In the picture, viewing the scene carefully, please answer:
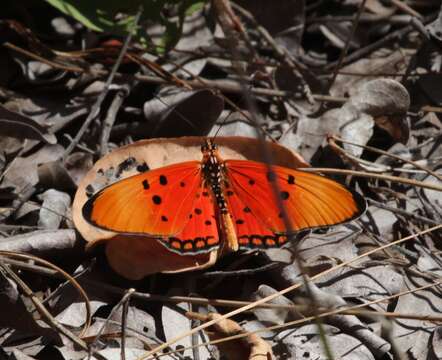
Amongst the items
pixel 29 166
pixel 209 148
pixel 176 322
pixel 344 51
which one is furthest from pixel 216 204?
pixel 344 51

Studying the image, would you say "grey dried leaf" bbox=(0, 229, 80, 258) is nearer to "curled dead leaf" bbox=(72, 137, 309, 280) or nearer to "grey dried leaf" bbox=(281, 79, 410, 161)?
"curled dead leaf" bbox=(72, 137, 309, 280)

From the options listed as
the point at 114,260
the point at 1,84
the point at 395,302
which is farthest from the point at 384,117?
the point at 1,84

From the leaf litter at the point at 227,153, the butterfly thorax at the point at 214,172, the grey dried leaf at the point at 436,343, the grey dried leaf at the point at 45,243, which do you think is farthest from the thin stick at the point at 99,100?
the grey dried leaf at the point at 436,343

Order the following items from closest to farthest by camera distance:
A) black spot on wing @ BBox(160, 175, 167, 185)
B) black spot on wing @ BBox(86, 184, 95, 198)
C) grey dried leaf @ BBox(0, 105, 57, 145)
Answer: black spot on wing @ BBox(160, 175, 167, 185)
black spot on wing @ BBox(86, 184, 95, 198)
grey dried leaf @ BBox(0, 105, 57, 145)

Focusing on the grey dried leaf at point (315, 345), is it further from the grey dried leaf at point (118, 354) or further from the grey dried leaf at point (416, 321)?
the grey dried leaf at point (118, 354)

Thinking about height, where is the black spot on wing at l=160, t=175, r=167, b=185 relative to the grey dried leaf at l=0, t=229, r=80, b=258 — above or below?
above

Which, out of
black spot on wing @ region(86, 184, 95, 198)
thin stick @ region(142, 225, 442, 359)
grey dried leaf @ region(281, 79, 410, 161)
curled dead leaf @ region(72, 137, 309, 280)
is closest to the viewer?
thin stick @ region(142, 225, 442, 359)

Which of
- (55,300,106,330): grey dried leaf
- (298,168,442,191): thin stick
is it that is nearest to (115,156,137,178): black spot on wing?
(55,300,106,330): grey dried leaf
